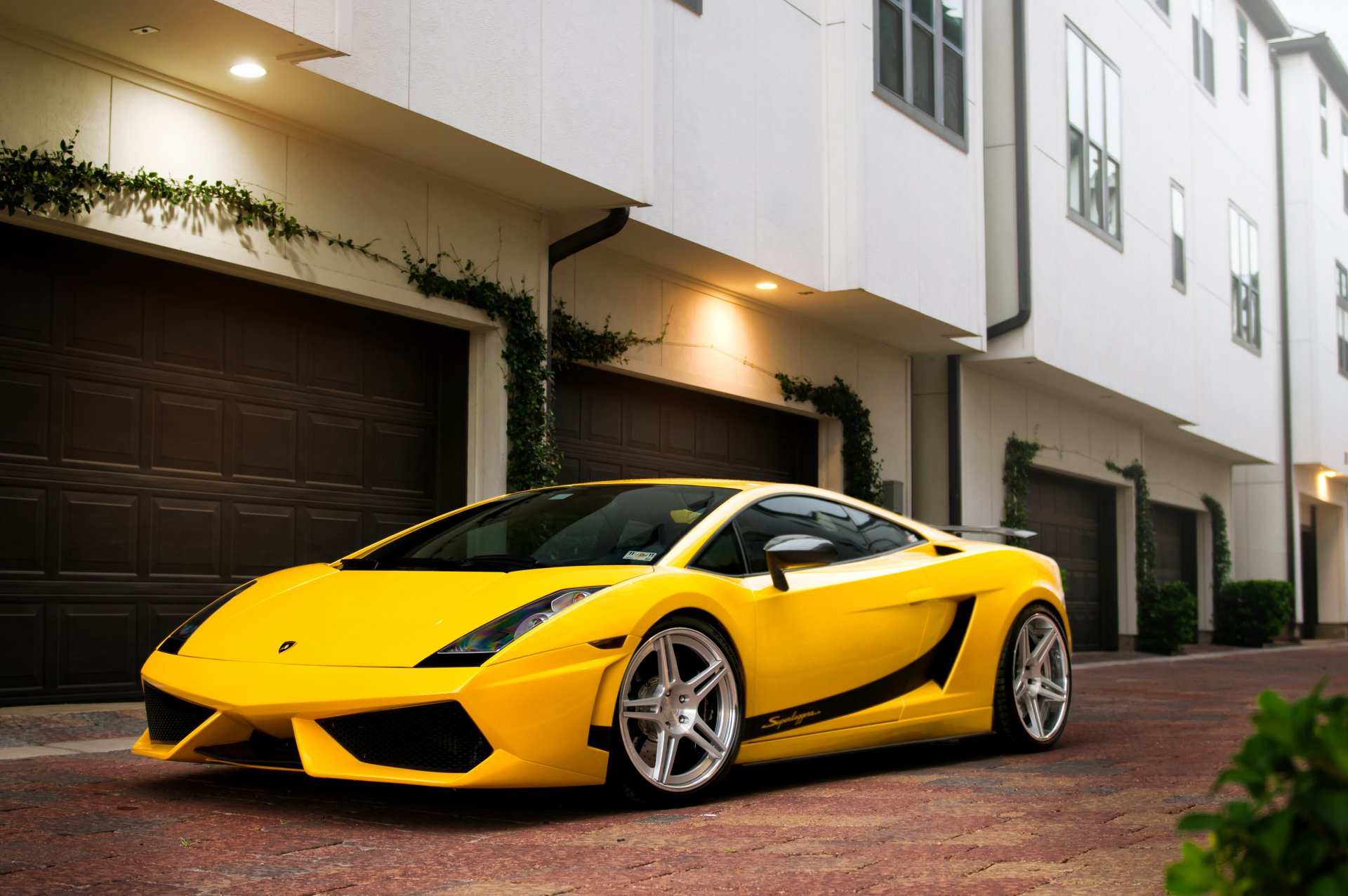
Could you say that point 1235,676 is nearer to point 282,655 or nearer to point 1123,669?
point 1123,669

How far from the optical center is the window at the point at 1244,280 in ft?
87.0

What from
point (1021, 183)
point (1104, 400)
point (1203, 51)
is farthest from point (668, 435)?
point (1203, 51)

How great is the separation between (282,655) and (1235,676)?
1297 centimetres

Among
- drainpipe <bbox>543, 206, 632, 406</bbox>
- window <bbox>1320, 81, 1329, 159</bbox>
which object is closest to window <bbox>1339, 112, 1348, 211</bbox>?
window <bbox>1320, 81, 1329, 159</bbox>

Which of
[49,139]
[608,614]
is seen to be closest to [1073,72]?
[49,139]

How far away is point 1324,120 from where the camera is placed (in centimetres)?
3325

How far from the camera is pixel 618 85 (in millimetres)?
10180

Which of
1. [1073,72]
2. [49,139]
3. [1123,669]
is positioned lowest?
[1123,669]

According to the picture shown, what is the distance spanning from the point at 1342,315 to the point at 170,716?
34359 millimetres

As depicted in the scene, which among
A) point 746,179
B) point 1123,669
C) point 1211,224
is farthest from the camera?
point 1211,224

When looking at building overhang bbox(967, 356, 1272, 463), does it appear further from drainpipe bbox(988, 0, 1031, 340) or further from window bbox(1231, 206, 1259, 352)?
window bbox(1231, 206, 1259, 352)

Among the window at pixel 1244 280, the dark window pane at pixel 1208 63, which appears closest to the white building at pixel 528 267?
the dark window pane at pixel 1208 63

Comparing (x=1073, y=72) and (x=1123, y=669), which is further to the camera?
(x=1073, y=72)

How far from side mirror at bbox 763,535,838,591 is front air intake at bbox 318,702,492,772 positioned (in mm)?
1566
